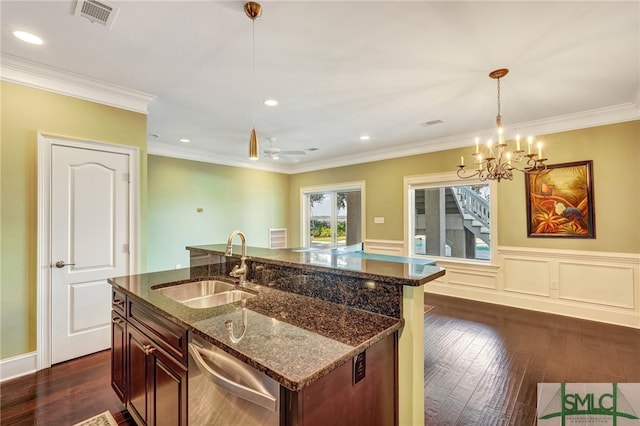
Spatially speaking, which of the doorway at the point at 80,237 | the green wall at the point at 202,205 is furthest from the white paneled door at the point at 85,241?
the green wall at the point at 202,205

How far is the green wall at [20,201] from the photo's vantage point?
246 cm

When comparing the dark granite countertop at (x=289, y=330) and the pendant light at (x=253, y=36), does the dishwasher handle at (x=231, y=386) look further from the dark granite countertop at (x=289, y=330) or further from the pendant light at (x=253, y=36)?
the pendant light at (x=253, y=36)

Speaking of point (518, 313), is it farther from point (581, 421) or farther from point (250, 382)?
point (250, 382)

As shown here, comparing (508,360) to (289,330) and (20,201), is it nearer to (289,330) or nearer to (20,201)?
(289,330)

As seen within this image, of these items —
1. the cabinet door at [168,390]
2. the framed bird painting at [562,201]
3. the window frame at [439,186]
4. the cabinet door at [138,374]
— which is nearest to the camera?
the cabinet door at [168,390]

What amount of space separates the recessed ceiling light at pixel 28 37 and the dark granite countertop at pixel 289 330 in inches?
81.8

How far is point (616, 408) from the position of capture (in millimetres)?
2029

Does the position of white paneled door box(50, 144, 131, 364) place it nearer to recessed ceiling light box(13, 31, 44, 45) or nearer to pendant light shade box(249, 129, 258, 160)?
recessed ceiling light box(13, 31, 44, 45)

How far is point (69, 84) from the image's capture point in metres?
2.74

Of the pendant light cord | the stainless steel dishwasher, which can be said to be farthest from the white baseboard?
the pendant light cord

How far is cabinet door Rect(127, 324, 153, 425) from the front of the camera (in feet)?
5.34

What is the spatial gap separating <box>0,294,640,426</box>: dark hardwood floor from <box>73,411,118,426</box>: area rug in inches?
1.4

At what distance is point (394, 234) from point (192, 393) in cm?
476

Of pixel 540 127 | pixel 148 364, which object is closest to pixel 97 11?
pixel 148 364
